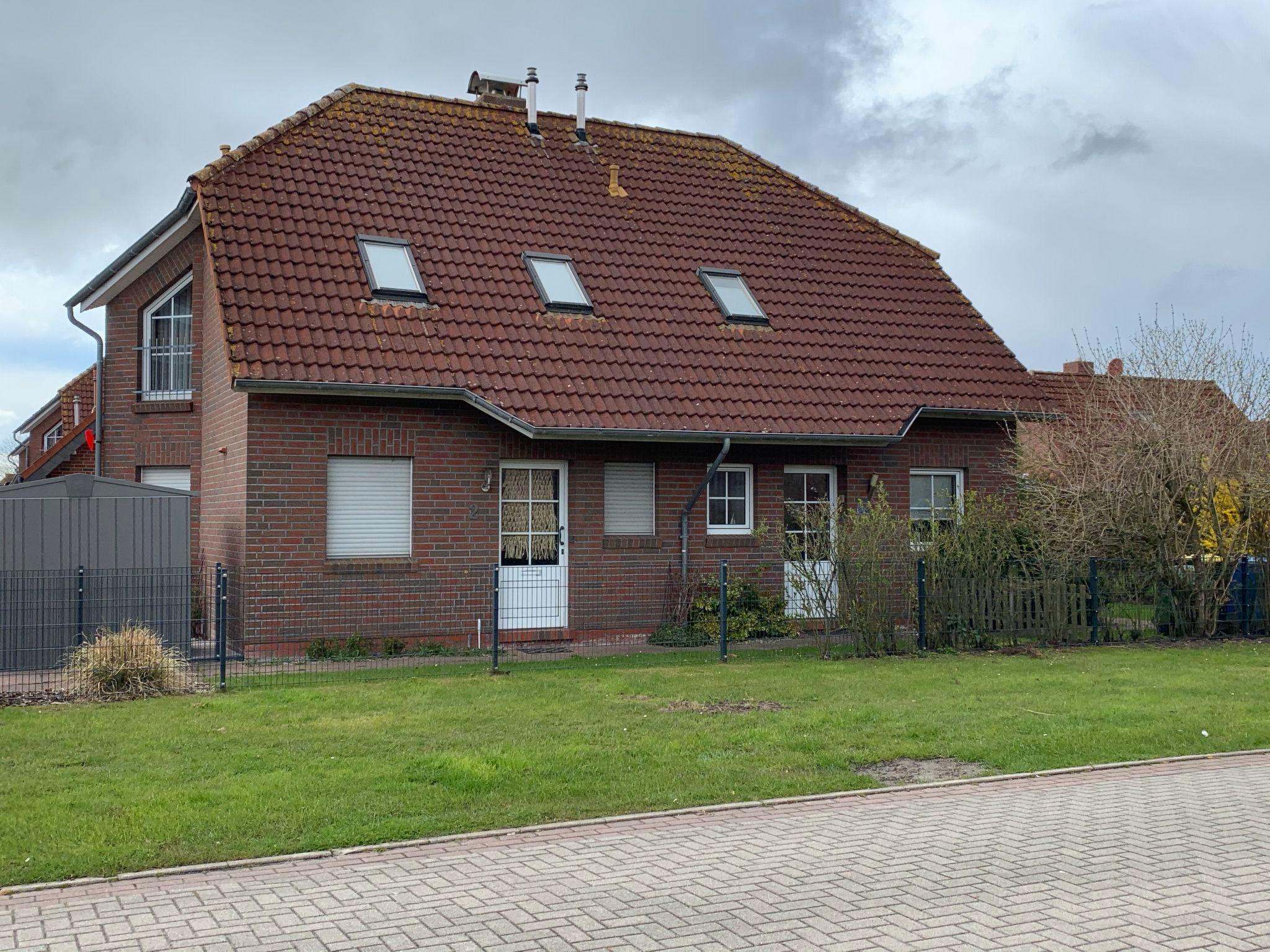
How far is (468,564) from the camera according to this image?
15938 millimetres

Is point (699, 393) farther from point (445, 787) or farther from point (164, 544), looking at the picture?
point (445, 787)

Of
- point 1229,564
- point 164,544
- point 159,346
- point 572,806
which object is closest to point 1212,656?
point 1229,564

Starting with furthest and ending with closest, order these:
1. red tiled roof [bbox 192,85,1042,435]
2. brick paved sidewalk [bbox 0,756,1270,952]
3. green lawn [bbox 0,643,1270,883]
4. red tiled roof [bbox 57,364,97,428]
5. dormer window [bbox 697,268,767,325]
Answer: red tiled roof [bbox 57,364,97,428]
dormer window [bbox 697,268,767,325]
red tiled roof [bbox 192,85,1042,435]
green lawn [bbox 0,643,1270,883]
brick paved sidewalk [bbox 0,756,1270,952]

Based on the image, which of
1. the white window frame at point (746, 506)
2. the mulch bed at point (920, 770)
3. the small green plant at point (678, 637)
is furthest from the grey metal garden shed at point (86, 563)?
the mulch bed at point (920, 770)

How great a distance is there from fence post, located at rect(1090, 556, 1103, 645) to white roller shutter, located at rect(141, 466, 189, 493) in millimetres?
13045

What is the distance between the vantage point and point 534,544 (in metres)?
16.5

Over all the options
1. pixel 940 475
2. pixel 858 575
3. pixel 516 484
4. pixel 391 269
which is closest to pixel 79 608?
pixel 516 484

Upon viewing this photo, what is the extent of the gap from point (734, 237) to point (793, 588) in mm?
6535

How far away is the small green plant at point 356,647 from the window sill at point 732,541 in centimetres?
490

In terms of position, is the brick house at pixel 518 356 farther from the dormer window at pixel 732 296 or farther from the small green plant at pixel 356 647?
the small green plant at pixel 356 647

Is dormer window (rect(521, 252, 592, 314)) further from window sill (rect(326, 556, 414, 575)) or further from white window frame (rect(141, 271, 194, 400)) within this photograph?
white window frame (rect(141, 271, 194, 400))

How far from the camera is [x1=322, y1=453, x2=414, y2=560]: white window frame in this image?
15.4m

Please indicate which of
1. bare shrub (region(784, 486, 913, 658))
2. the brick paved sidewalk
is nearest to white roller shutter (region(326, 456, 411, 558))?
bare shrub (region(784, 486, 913, 658))

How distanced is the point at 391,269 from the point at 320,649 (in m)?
5.24
